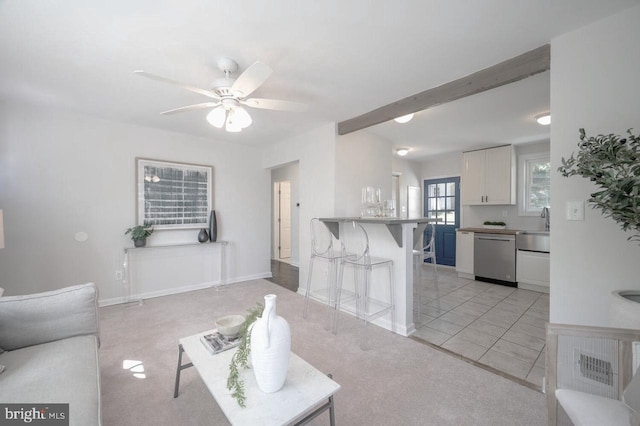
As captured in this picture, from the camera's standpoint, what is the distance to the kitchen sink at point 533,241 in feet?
13.0

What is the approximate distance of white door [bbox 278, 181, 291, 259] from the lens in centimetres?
667

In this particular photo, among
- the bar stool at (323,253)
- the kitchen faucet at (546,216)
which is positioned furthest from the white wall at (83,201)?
the kitchen faucet at (546,216)

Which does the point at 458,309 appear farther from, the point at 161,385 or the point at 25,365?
the point at 25,365

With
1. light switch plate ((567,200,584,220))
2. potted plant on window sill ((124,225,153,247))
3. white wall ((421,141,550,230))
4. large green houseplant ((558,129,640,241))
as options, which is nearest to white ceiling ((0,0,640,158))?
large green houseplant ((558,129,640,241))

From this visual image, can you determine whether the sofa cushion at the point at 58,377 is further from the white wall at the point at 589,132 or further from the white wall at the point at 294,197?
the white wall at the point at 294,197

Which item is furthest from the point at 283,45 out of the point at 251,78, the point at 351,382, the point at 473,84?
the point at 351,382

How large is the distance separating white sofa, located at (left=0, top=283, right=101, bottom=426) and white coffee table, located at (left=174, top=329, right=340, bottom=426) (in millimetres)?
453

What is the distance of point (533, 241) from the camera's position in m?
4.07

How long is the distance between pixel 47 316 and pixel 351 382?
6.41 feet

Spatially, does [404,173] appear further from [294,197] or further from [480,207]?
[294,197]

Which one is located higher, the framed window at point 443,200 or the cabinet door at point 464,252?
the framed window at point 443,200

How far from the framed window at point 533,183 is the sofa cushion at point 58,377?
590cm

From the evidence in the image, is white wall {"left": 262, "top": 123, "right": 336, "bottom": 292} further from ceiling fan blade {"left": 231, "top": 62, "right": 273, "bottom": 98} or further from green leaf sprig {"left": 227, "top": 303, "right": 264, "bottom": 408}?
green leaf sprig {"left": 227, "top": 303, "right": 264, "bottom": 408}

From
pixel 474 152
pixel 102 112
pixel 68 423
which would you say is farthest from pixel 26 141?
pixel 474 152
